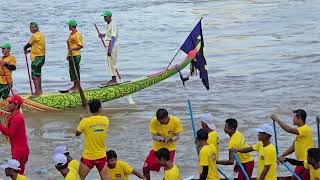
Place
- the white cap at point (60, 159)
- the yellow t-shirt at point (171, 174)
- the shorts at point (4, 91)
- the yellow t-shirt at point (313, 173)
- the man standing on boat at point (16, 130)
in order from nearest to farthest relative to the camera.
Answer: the white cap at point (60, 159), the yellow t-shirt at point (171, 174), the yellow t-shirt at point (313, 173), the man standing on boat at point (16, 130), the shorts at point (4, 91)

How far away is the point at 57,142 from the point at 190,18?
2075 cm

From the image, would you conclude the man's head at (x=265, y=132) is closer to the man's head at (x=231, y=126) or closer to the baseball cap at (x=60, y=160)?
the man's head at (x=231, y=126)

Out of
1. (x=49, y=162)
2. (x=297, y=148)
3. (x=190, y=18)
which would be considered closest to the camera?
(x=297, y=148)

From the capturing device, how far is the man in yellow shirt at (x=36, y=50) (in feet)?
52.8

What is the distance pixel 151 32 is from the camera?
102 feet

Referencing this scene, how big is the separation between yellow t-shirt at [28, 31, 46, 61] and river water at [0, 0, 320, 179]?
1389 mm

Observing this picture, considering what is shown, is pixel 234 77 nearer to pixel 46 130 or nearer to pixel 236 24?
pixel 46 130

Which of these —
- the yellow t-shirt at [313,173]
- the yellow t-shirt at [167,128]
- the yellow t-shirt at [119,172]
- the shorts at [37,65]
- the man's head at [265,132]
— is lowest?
the shorts at [37,65]

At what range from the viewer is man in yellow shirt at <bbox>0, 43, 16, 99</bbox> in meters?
15.0

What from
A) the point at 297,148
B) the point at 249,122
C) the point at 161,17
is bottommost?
the point at 161,17

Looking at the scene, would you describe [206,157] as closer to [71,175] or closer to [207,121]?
[207,121]

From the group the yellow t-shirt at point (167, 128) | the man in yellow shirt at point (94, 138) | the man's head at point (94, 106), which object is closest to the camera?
the man's head at point (94, 106)

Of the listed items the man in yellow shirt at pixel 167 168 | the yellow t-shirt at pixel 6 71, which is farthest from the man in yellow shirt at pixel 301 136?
the yellow t-shirt at pixel 6 71

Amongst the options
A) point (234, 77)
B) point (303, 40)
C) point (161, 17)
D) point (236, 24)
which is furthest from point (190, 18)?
point (234, 77)
